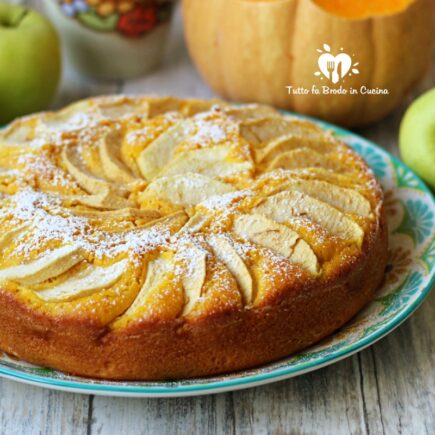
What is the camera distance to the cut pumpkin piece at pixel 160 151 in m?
2.36

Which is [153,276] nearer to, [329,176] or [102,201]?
[102,201]

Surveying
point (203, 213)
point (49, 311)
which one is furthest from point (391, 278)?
point (49, 311)

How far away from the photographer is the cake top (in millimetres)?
1906

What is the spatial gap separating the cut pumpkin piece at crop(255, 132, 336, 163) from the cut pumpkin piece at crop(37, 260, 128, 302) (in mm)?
680

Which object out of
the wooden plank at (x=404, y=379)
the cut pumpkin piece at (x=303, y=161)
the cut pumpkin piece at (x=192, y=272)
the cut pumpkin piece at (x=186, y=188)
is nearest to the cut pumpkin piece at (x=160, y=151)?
the cut pumpkin piece at (x=186, y=188)

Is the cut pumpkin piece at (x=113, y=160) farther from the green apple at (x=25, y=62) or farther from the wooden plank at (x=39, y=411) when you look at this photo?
the green apple at (x=25, y=62)

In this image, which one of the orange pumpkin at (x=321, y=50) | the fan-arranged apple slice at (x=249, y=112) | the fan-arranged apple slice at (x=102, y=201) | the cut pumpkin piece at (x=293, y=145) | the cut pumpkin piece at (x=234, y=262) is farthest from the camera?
the orange pumpkin at (x=321, y=50)

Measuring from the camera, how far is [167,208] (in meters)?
2.17

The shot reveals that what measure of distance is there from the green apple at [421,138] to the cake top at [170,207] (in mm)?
394

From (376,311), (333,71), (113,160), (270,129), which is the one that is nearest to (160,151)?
(113,160)

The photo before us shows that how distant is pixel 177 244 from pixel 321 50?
130 centimetres

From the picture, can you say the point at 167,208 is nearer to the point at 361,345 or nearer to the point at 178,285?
the point at 178,285

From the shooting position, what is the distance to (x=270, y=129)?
254 centimetres

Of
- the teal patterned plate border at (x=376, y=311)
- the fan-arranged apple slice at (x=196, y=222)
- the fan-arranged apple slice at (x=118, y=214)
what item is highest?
the fan-arranged apple slice at (x=196, y=222)
